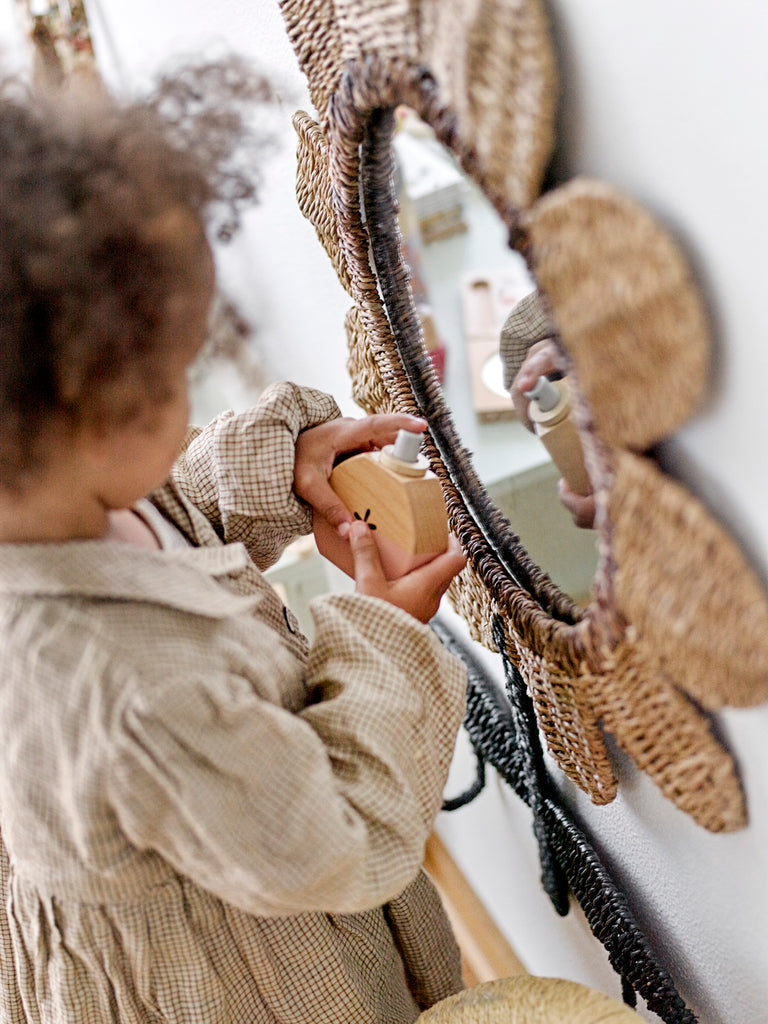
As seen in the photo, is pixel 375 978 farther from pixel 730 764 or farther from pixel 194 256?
pixel 194 256

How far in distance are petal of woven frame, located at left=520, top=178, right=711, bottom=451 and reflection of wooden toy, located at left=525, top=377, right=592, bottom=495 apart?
0.08m

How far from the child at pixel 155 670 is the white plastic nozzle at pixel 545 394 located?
0.41 feet

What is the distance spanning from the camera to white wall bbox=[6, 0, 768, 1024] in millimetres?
325

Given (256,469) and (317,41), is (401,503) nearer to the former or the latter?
(256,469)

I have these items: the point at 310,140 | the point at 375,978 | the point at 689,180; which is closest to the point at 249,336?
the point at 310,140

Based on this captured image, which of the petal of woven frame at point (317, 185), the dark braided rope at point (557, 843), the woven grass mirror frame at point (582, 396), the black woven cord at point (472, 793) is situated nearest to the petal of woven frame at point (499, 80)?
the woven grass mirror frame at point (582, 396)

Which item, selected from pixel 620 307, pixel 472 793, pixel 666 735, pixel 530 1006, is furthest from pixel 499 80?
pixel 472 793

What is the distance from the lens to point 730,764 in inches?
18.1

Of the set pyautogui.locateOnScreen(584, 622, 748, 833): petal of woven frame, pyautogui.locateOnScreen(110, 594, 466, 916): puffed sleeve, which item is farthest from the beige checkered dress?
pyautogui.locateOnScreen(584, 622, 748, 833): petal of woven frame

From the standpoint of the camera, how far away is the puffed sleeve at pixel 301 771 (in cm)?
45

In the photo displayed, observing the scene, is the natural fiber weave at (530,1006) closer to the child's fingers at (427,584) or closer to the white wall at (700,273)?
the white wall at (700,273)

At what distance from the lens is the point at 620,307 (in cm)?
36

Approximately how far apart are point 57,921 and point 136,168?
45 cm

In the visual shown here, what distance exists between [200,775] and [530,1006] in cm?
30
